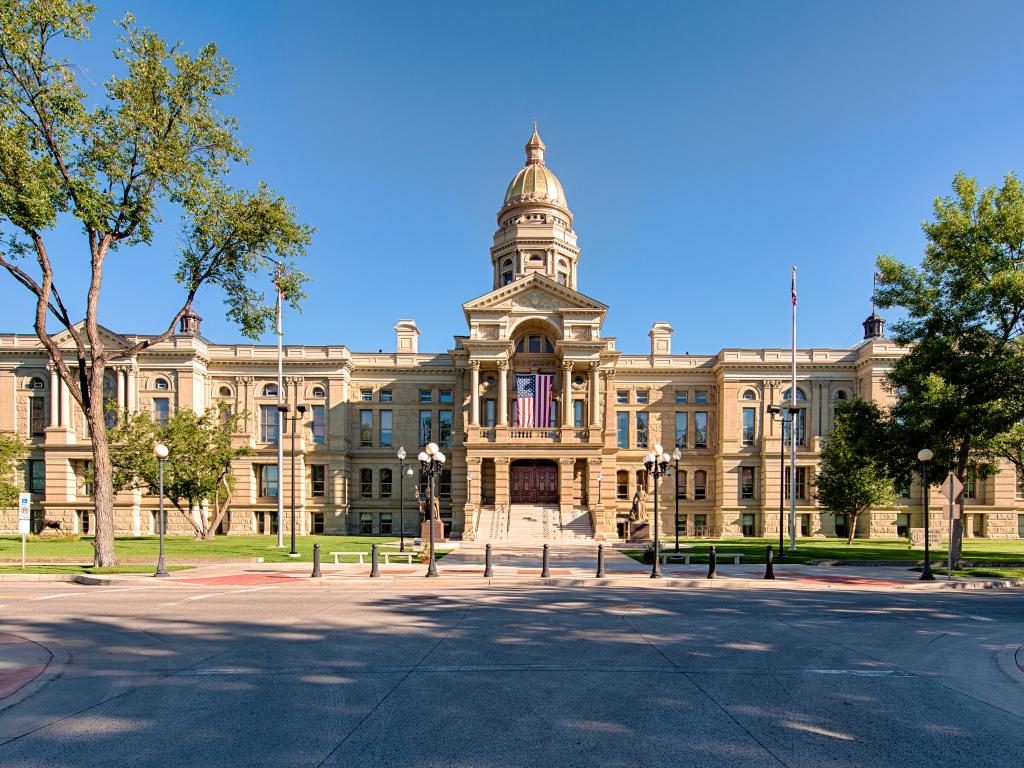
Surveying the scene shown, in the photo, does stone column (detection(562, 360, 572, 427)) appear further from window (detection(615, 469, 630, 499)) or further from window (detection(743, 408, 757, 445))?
window (detection(743, 408, 757, 445))

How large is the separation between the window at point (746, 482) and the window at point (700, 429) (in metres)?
3.62

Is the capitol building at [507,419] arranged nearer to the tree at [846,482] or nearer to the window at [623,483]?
the window at [623,483]

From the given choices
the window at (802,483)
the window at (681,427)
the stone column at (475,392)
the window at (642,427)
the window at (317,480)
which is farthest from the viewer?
the window at (681,427)

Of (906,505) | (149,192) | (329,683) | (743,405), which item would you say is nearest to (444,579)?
(329,683)

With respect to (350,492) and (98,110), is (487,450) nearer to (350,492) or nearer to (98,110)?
(350,492)

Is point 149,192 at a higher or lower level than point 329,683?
higher

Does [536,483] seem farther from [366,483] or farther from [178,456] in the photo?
[178,456]

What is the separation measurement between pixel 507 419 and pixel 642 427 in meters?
13.3

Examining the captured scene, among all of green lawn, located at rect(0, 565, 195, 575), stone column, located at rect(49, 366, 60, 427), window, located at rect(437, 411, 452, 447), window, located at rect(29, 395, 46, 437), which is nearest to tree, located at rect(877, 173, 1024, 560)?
green lawn, located at rect(0, 565, 195, 575)

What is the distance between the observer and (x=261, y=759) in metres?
6.07

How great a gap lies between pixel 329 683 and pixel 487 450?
3360cm

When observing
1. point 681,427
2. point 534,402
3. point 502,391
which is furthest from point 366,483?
point 681,427

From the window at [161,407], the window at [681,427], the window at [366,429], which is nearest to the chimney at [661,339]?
the window at [681,427]

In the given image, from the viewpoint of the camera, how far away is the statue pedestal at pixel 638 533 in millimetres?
39062
